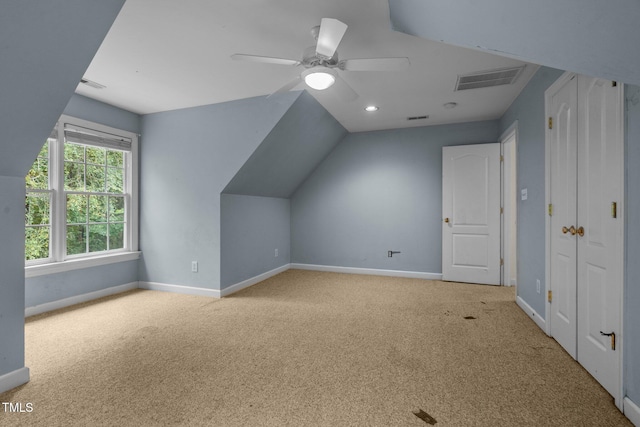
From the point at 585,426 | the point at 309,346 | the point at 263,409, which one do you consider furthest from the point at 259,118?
the point at 585,426

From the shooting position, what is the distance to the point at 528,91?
2.99 meters

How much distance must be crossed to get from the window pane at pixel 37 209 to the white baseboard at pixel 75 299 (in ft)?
2.90

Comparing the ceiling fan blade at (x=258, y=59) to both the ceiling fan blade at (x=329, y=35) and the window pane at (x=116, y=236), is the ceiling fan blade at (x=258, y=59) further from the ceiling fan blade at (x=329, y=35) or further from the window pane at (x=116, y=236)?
the window pane at (x=116, y=236)

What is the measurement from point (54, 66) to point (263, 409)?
7.06 feet

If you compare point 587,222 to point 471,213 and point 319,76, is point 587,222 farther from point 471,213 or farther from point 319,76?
point 471,213

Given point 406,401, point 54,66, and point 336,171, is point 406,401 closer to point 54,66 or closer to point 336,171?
point 54,66

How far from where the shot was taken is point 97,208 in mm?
3652

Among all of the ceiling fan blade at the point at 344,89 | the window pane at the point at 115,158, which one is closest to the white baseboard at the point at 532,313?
the ceiling fan blade at the point at 344,89

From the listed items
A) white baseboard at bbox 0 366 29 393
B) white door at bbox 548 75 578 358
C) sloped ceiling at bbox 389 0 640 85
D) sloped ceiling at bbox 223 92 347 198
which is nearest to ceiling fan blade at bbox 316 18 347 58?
sloped ceiling at bbox 389 0 640 85

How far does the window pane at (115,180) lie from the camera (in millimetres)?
3816

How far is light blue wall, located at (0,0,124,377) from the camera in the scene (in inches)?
52.6

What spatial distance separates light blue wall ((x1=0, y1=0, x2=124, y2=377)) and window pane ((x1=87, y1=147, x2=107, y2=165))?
202 centimetres

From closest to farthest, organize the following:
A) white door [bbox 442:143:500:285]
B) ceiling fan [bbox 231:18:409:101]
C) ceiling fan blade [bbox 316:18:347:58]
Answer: ceiling fan blade [bbox 316:18:347:58] < ceiling fan [bbox 231:18:409:101] < white door [bbox 442:143:500:285]

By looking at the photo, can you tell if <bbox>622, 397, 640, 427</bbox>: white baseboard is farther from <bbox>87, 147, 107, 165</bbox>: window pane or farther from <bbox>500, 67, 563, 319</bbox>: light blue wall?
<bbox>87, 147, 107, 165</bbox>: window pane
